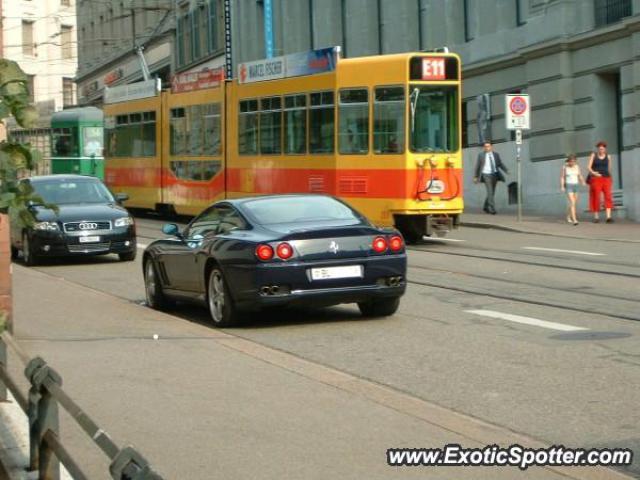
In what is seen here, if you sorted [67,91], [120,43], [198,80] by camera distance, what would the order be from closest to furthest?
[198,80], [120,43], [67,91]

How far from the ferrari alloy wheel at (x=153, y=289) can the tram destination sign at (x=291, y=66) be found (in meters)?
9.60

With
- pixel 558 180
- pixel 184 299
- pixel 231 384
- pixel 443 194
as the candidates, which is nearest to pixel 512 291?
pixel 184 299

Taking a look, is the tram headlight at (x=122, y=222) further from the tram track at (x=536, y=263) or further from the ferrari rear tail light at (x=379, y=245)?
the ferrari rear tail light at (x=379, y=245)

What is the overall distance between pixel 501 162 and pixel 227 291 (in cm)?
2123

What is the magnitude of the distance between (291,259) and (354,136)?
1161cm

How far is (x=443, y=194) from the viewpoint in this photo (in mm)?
23406

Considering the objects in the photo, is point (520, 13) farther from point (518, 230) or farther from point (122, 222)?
point (122, 222)

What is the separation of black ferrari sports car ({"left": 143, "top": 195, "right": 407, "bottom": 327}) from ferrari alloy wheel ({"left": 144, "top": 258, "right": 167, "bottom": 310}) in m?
1.04

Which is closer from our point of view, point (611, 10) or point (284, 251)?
point (284, 251)

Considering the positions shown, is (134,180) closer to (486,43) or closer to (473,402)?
(486,43)

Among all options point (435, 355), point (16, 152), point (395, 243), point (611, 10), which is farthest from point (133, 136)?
point (16, 152)

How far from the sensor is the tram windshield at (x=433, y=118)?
22781mm

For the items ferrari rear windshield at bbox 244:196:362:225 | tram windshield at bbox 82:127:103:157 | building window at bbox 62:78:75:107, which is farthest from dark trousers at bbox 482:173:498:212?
building window at bbox 62:78:75:107

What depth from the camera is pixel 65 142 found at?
156 ft
